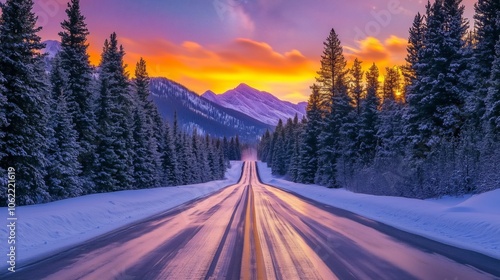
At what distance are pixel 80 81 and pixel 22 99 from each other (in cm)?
1043

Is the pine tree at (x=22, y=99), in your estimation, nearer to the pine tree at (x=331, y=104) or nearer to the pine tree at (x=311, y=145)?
the pine tree at (x=331, y=104)

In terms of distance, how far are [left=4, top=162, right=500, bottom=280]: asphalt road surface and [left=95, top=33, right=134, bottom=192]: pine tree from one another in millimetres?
18588

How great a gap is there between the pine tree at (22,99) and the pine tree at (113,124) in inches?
425

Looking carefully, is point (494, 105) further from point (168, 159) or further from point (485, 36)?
point (168, 159)

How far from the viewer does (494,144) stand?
59.1 ft

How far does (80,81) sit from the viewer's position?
88.8 ft

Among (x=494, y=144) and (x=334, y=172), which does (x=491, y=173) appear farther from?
(x=334, y=172)

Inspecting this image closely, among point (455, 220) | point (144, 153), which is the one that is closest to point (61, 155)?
point (144, 153)

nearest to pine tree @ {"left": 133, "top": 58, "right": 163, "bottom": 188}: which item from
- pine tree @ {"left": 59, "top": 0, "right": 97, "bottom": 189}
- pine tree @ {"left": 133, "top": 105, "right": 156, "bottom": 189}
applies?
pine tree @ {"left": 133, "top": 105, "right": 156, "bottom": 189}

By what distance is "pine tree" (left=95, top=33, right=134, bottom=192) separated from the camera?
29.1 meters

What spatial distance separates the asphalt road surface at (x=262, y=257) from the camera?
6.47 m

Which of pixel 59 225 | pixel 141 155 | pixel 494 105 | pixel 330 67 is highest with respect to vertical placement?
pixel 330 67

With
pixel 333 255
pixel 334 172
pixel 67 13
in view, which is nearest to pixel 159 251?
pixel 333 255

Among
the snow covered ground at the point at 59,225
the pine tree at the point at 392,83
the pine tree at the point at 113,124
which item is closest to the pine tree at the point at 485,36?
the snow covered ground at the point at 59,225
